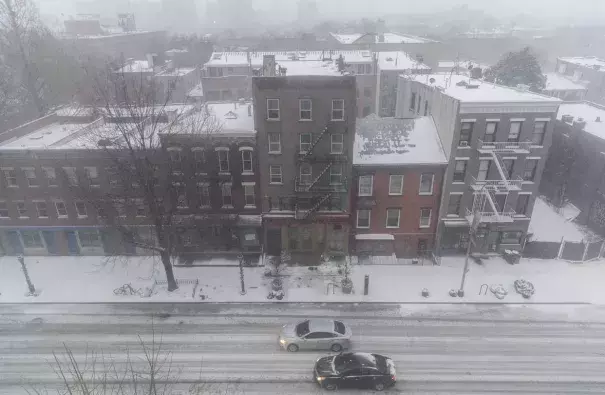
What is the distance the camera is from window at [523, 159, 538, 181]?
33.4 metres

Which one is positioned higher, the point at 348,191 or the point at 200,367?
the point at 348,191

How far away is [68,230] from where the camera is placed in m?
35.7

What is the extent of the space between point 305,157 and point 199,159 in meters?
8.86

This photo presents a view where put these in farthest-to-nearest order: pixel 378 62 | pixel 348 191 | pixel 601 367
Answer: pixel 378 62 → pixel 348 191 → pixel 601 367

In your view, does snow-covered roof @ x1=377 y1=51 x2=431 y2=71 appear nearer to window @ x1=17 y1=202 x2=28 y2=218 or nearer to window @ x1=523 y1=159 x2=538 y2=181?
window @ x1=523 y1=159 x2=538 y2=181

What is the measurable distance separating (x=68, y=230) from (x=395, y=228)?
2963 cm

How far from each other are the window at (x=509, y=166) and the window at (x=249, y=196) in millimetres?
21431

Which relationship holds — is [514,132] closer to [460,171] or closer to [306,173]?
[460,171]

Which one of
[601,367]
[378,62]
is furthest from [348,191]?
[378,62]

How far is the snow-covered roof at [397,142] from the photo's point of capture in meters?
33.2

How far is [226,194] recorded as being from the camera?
3444 centimetres

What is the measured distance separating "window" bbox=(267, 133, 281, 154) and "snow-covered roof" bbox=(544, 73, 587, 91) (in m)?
58.5

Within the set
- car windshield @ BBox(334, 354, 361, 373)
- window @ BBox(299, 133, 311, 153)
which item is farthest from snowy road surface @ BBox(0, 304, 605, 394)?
window @ BBox(299, 133, 311, 153)

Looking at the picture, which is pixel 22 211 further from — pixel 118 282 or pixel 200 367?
pixel 200 367
